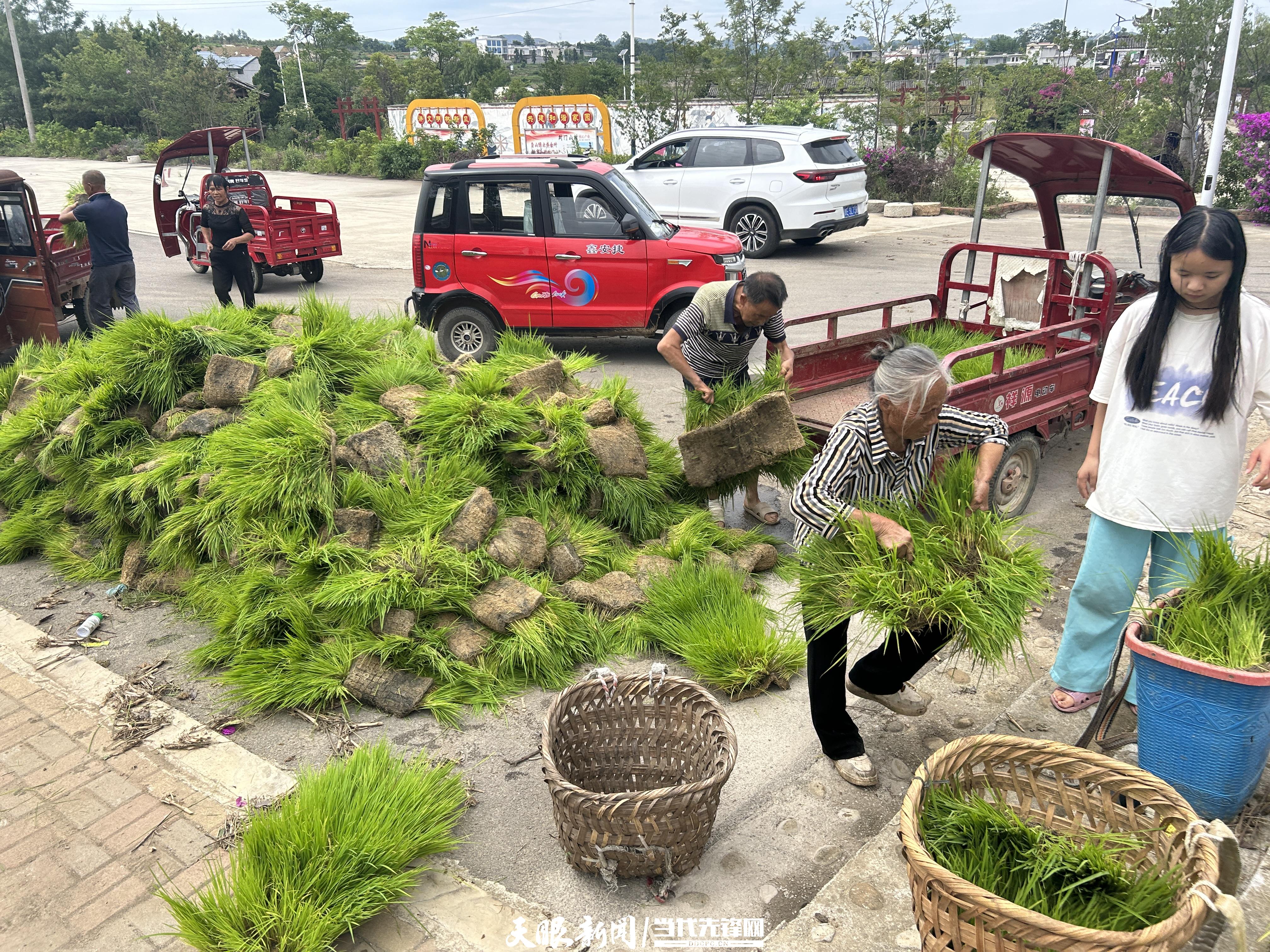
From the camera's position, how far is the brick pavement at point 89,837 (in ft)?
9.54

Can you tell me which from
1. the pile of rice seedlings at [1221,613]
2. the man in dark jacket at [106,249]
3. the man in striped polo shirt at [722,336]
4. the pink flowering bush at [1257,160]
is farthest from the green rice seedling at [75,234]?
the pink flowering bush at [1257,160]

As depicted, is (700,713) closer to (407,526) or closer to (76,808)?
(407,526)

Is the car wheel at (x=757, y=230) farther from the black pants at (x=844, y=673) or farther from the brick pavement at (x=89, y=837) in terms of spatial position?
the brick pavement at (x=89, y=837)

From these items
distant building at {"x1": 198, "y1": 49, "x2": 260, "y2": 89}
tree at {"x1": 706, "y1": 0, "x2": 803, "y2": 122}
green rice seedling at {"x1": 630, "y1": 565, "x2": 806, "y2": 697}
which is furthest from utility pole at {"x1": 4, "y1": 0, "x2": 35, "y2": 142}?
green rice seedling at {"x1": 630, "y1": 565, "x2": 806, "y2": 697}

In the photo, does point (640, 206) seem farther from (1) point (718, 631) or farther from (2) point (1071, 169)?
(1) point (718, 631)

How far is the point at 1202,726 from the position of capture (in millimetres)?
2885

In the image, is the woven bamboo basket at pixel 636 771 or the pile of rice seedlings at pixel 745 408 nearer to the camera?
the woven bamboo basket at pixel 636 771

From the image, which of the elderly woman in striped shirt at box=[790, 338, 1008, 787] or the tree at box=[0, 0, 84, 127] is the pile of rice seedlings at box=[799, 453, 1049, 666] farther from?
the tree at box=[0, 0, 84, 127]

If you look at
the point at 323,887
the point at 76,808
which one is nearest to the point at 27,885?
the point at 76,808

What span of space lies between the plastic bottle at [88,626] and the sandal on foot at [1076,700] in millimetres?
4689

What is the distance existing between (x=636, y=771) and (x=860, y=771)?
857mm

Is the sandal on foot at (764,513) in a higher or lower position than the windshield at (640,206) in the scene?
lower

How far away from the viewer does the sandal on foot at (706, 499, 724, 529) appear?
5469 mm

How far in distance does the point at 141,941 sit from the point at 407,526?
2.07 metres
